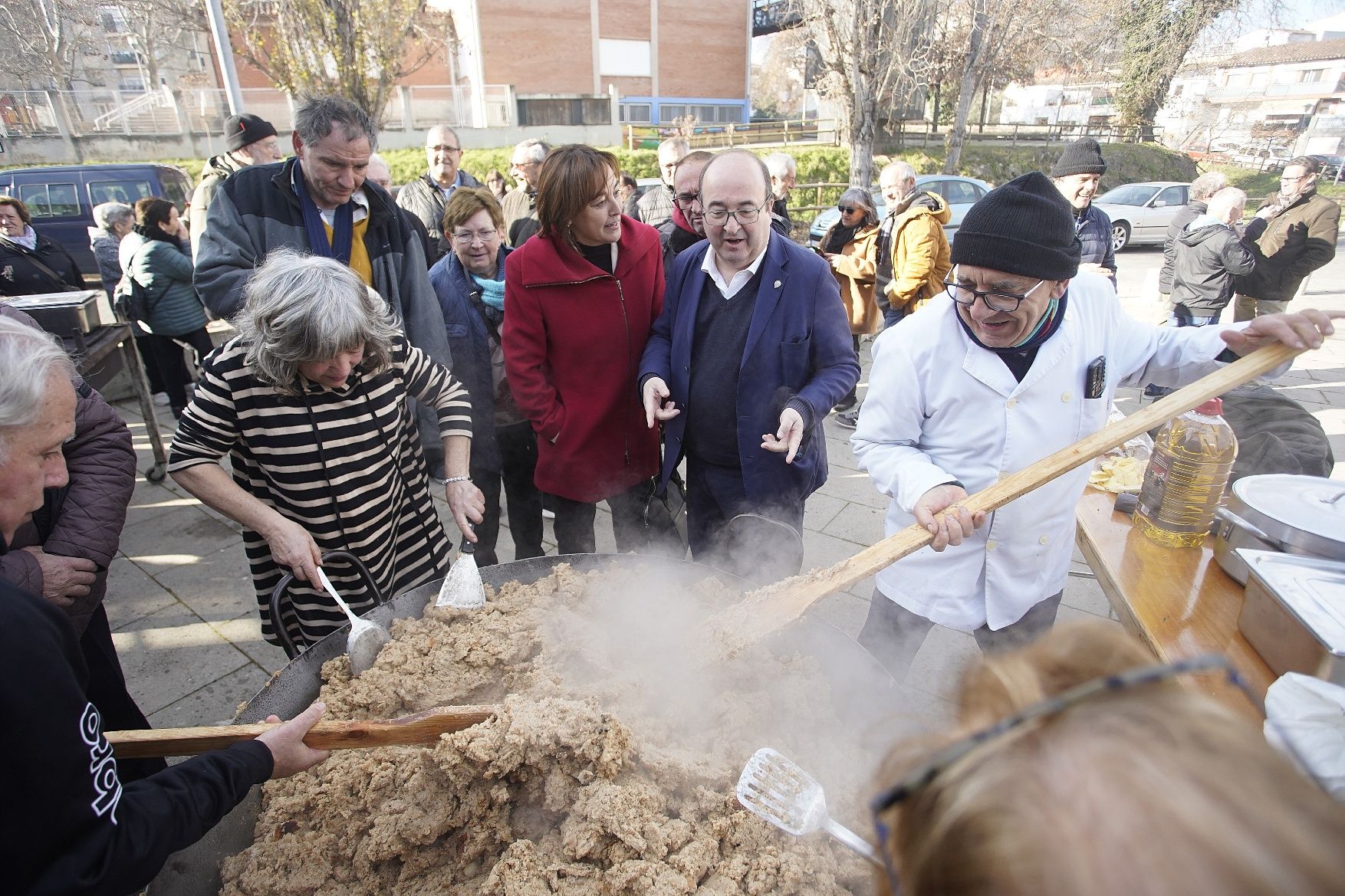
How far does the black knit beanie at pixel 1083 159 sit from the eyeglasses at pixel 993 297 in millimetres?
3284

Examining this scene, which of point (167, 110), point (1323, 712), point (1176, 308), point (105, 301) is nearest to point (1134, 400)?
point (1176, 308)

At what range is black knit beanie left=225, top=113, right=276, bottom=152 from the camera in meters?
4.49

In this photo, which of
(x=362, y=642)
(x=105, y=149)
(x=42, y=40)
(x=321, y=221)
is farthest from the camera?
(x=42, y=40)

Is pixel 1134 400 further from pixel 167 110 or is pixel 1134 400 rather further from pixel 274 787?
pixel 167 110

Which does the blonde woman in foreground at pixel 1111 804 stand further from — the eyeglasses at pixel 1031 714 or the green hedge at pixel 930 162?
the green hedge at pixel 930 162

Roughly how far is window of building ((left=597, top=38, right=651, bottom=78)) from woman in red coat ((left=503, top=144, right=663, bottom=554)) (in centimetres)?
3783

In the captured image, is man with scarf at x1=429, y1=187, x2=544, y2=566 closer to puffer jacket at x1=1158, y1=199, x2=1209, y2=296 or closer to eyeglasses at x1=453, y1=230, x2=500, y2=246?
eyeglasses at x1=453, y1=230, x2=500, y2=246

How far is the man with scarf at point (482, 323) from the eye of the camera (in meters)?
3.35

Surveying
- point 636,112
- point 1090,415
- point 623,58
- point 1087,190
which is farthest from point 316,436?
point 636,112

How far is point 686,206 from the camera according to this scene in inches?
150

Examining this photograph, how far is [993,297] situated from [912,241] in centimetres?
400

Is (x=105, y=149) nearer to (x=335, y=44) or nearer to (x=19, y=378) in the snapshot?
(x=335, y=44)

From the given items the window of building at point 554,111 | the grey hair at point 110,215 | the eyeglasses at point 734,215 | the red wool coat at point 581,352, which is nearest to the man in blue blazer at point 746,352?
the eyeglasses at point 734,215

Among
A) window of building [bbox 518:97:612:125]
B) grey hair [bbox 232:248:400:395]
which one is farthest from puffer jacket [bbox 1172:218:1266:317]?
window of building [bbox 518:97:612:125]
